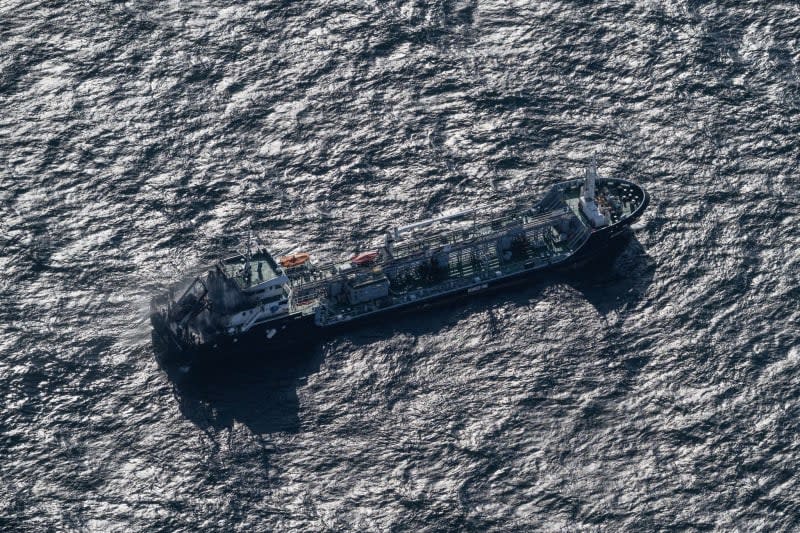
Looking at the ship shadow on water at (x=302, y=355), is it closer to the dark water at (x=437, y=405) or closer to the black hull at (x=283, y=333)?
the dark water at (x=437, y=405)

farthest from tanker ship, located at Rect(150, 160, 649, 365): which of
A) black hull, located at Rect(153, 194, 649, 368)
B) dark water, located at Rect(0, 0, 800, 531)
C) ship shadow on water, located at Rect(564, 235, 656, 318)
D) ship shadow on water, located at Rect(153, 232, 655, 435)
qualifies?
dark water, located at Rect(0, 0, 800, 531)

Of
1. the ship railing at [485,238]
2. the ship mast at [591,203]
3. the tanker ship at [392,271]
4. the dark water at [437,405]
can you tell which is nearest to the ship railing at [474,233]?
the ship railing at [485,238]

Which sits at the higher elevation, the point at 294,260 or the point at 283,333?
the point at 294,260

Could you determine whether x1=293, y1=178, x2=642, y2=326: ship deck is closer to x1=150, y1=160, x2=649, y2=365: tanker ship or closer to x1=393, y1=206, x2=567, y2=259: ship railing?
x1=393, y1=206, x2=567, y2=259: ship railing

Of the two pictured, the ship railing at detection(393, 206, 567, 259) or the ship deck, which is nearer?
the ship deck

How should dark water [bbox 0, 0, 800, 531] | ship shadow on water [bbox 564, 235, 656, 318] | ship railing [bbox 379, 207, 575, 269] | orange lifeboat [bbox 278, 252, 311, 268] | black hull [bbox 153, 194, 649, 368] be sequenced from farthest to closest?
ship railing [bbox 379, 207, 575, 269], orange lifeboat [bbox 278, 252, 311, 268], ship shadow on water [bbox 564, 235, 656, 318], black hull [bbox 153, 194, 649, 368], dark water [bbox 0, 0, 800, 531]

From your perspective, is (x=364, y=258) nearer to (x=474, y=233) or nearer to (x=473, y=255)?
(x=473, y=255)

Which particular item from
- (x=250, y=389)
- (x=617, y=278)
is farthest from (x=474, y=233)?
(x=250, y=389)

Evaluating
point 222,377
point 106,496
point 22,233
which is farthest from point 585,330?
point 22,233
